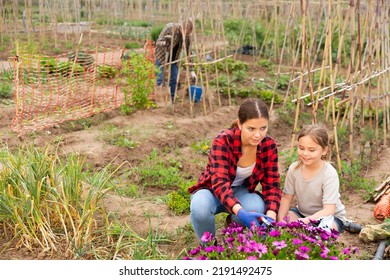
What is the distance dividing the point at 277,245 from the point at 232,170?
0.88 metres

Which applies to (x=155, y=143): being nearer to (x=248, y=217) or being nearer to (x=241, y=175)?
(x=241, y=175)

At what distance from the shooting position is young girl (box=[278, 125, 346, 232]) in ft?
10.7

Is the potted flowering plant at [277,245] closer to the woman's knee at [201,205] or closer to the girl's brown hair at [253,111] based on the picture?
the woman's knee at [201,205]

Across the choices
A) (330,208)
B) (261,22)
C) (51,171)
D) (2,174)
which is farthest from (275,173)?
(261,22)

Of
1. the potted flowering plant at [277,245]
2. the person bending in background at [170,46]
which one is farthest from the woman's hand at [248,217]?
the person bending in background at [170,46]

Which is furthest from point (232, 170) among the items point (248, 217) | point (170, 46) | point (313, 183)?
point (170, 46)

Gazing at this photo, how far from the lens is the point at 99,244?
3383 millimetres

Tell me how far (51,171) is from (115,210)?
611mm

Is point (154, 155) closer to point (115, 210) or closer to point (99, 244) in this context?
point (115, 210)

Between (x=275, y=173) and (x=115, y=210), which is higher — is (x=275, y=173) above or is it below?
above

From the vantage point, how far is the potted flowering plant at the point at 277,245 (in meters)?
2.53

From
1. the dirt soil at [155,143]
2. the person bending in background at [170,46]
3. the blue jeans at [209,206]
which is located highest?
the person bending in background at [170,46]

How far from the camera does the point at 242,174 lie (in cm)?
343

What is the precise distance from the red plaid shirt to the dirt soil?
2.01 ft
